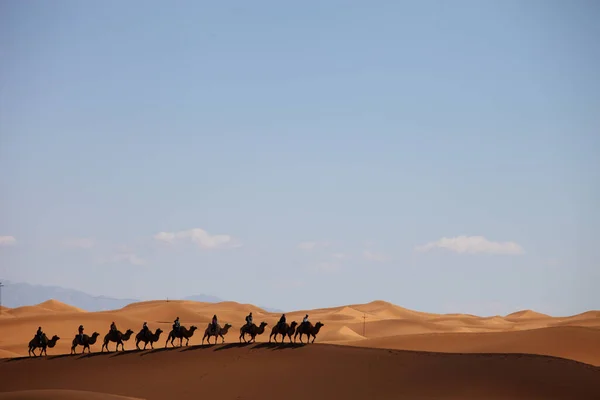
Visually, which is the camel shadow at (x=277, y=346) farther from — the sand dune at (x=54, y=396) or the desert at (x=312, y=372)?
the sand dune at (x=54, y=396)

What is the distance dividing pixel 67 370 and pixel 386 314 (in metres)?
101

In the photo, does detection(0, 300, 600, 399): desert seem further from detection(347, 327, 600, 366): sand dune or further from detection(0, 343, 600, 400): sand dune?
detection(347, 327, 600, 366): sand dune

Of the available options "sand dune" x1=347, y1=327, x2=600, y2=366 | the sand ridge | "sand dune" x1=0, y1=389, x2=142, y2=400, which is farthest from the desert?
the sand ridge

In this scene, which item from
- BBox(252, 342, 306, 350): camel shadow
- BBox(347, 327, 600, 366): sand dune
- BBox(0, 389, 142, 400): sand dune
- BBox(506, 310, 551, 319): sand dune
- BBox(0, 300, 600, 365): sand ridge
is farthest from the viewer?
BBox(506, 310, 551, 319): sand dune

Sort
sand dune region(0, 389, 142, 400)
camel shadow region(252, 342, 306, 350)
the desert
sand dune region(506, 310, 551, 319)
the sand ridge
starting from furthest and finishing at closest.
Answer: sand dune region(506, 310, 551, 319) → the sand ridge → camel shadow region(252, 342, 306, 350) → the desert → sand dune region(0, 389, 142, 400)

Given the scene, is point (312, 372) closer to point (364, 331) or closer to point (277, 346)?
point (277, 346)

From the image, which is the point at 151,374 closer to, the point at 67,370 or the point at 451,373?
the point at 67,370

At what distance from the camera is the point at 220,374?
1475 inches

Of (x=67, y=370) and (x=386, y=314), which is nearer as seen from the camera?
(x=67, y=370)

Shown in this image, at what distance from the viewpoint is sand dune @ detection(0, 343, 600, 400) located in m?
33.3

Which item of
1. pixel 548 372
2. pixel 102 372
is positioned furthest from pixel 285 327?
pixel 548 372

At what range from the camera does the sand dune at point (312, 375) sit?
3331 cm

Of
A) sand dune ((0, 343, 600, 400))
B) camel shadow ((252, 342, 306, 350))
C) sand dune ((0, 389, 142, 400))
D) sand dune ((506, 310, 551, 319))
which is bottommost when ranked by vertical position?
sand dune ((0, 389, 142, 400))

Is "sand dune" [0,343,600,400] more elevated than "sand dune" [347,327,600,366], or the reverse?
"sand dune" [347,327,600,366]
